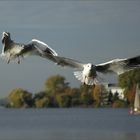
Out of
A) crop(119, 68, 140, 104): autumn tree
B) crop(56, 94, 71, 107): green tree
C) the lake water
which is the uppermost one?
crop(56, 94, 71, 107): green tree

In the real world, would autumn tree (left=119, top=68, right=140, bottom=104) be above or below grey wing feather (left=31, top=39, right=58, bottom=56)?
above

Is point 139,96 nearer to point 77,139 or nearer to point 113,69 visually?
point 77,139

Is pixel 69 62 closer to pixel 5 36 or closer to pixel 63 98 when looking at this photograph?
pixel 5 36

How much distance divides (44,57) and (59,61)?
1.24 feet

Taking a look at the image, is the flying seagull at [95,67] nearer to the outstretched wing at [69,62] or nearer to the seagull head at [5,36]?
the outstretched wing at [69,62]

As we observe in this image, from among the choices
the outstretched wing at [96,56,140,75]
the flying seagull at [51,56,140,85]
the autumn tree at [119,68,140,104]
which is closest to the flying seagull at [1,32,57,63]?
the flying seagull at [51,56,140,85]

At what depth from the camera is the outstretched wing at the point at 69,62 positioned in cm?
853

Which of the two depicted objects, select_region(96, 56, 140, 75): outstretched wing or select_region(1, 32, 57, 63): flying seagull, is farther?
select_region(96, 56, 140, 75): outstretched wing

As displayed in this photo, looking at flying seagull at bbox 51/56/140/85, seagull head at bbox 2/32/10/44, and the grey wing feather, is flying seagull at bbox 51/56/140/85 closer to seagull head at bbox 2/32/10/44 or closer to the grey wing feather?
the grey wing feather

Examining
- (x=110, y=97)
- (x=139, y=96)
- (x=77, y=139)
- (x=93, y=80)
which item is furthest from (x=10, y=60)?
(x=110, y=97)

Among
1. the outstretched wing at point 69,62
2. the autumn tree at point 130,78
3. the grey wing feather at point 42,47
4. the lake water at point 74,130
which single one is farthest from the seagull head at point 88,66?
the lake water at point 74,130

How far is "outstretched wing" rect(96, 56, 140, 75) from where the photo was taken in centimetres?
856

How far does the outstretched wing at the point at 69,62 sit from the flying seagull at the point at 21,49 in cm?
10

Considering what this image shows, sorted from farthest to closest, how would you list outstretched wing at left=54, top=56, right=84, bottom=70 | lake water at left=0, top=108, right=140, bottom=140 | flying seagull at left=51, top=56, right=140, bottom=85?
lake water at left=0, top=108, right=140, bottom=140
outstretched wing at left=54, top=56, right=84, bottom=70
flying seagull at left=51, top=56, right=140, bottom=85
